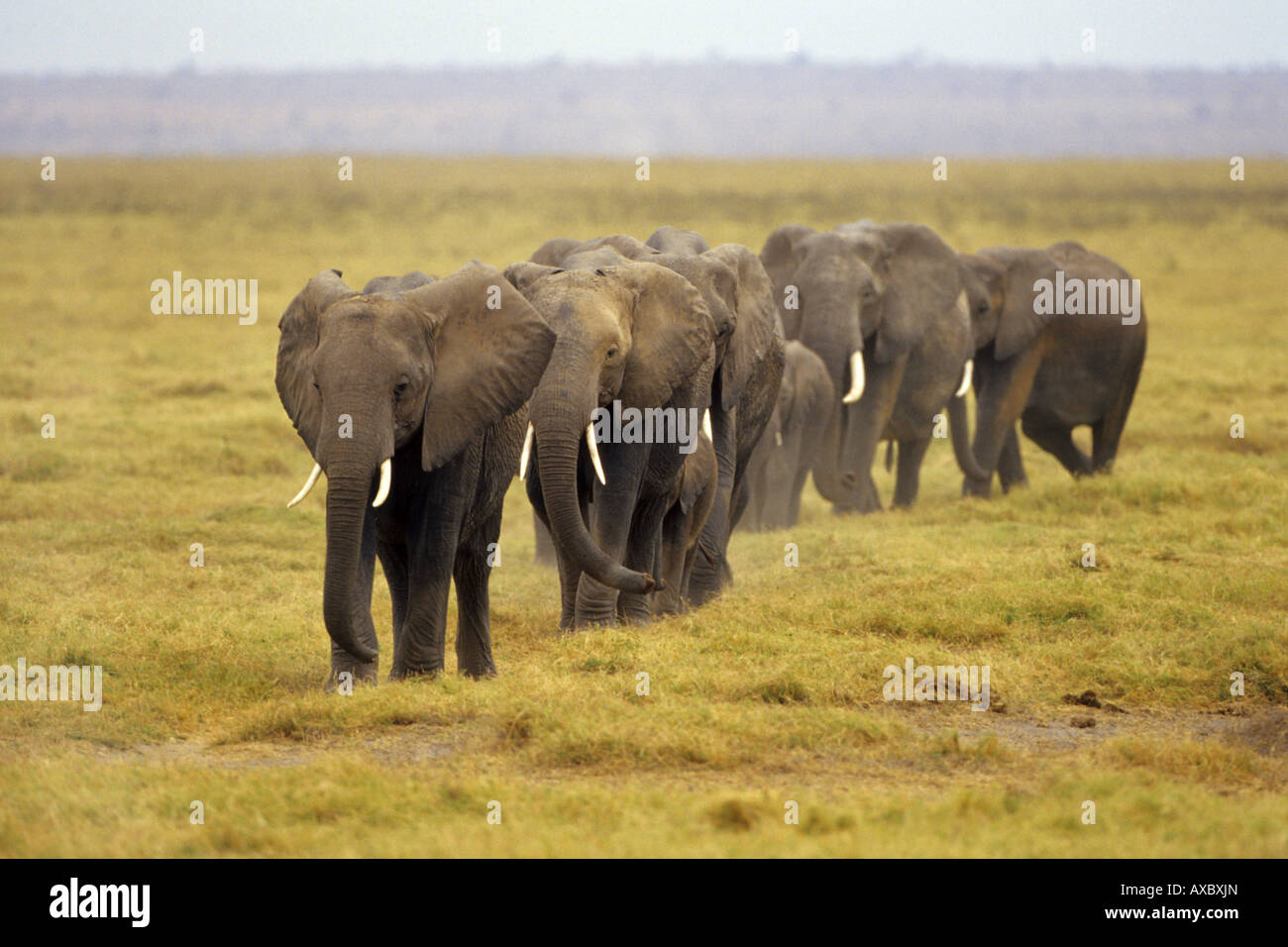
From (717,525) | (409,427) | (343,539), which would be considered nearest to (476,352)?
(409,427)

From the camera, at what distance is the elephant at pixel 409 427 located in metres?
6.87

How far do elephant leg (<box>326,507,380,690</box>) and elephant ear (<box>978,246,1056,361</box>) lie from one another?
28.9 ft

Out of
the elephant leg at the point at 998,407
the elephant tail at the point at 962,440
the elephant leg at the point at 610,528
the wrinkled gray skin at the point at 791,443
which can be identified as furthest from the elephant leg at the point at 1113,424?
the elephant leg at the point at 610,528

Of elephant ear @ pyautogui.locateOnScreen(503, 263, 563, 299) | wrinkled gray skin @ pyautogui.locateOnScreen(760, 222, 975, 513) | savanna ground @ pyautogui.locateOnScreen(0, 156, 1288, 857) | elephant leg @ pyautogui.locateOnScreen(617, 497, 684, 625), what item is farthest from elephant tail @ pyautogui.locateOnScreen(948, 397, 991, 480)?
elephant ear @ pyautogui.locateOnScreen(503, 263, 563, 299)

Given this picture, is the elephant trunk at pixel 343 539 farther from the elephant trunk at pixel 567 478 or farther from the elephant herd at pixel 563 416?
the elephant trunk at pixel 567 478

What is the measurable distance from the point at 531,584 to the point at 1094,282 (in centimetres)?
695

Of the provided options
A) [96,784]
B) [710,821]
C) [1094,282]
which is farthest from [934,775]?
[1094,282]

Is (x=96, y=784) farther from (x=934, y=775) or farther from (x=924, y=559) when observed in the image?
(x=924, y=559)

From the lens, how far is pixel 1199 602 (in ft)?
31.4

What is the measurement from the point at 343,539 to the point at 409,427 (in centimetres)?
64

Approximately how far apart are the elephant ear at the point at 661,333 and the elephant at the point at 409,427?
3.03ft

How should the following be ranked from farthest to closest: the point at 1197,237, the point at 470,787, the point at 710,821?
the point at 1197,237, the point at 470,787, the point at 710,821

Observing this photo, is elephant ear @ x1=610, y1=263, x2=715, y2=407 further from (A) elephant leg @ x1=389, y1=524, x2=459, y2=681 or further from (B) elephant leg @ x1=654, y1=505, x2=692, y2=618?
(A) elephant leg @ x1=389, y1=524, x2=459, y2=681

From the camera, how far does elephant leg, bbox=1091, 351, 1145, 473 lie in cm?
1545
